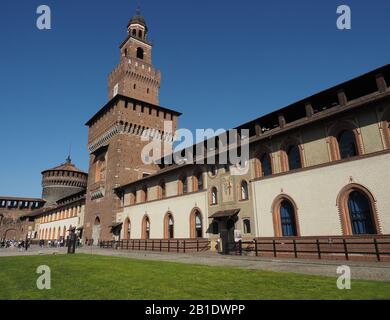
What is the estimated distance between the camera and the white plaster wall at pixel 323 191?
15.0m

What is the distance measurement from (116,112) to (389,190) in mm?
35530

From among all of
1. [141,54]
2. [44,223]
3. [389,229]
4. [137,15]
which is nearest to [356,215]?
[389,229]

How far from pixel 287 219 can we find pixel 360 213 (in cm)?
460

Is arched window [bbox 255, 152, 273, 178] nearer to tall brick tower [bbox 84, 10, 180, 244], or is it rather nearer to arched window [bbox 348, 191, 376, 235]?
arched window [bbox 348, 191, 376, 235]

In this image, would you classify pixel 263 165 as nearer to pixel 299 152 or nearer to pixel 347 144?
pixel 299 152

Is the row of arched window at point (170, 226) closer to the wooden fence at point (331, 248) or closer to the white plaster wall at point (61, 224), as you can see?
the wooden fence at point (331, 248)

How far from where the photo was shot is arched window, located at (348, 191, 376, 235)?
50.8ft

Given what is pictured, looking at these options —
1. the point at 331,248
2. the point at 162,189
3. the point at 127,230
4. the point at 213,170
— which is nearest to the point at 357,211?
the point at 331,248

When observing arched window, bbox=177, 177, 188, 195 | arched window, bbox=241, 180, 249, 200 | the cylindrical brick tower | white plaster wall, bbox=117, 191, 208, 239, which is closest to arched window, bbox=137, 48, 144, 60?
white plaster wall, bbox=117, 191, 208, 239

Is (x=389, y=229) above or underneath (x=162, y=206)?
underneath

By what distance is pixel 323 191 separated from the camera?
17.4 m

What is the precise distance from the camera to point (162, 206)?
30766 mm

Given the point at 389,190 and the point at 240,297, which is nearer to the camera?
the point at 240,297
